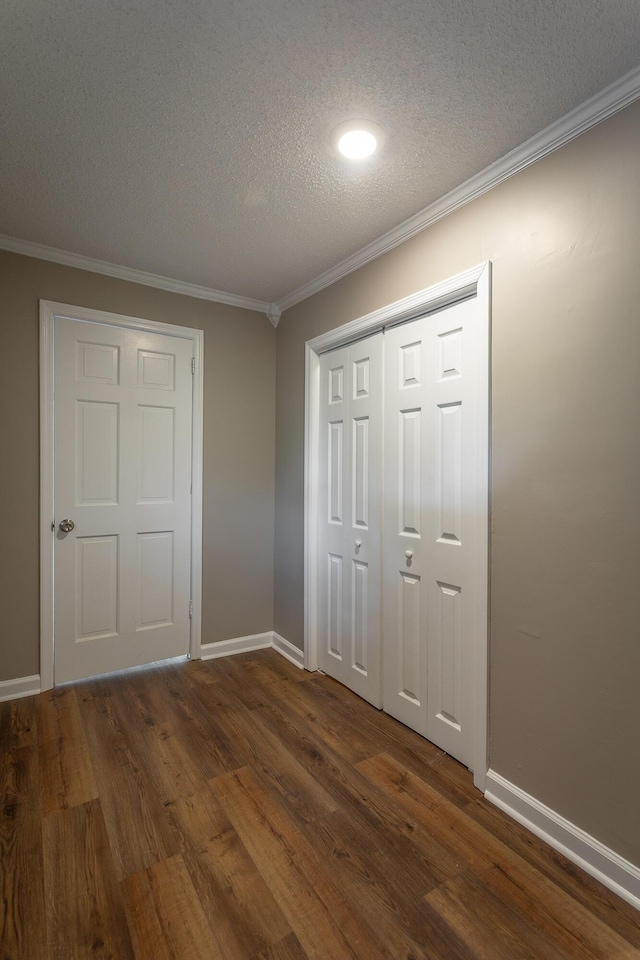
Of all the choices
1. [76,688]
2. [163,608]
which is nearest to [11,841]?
[76,688]

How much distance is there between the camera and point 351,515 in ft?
8.91

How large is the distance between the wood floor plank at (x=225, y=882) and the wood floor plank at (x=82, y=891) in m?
0.23

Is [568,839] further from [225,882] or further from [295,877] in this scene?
[225,882]

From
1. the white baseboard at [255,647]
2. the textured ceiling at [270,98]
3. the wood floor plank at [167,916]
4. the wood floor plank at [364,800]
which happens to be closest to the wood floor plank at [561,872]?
the wood floor plank at [364,800]

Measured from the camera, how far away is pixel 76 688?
2.74 meters

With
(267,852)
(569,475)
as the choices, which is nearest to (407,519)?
(569,475)

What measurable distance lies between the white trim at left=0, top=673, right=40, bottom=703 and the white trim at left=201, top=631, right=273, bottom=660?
983 mm

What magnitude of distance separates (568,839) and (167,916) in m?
1.29

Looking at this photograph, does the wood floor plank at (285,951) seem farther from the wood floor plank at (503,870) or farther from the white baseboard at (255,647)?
the white baseboard at (255,647)

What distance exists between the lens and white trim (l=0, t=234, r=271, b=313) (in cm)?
254

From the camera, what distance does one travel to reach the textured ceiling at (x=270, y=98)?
1237mm

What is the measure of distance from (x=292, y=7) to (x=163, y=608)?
2.96 m

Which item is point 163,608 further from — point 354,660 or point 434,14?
point 434,14

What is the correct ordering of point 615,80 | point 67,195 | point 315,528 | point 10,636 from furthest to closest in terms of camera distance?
point 315,528, point 10,636, point 67,195, point 615,80
